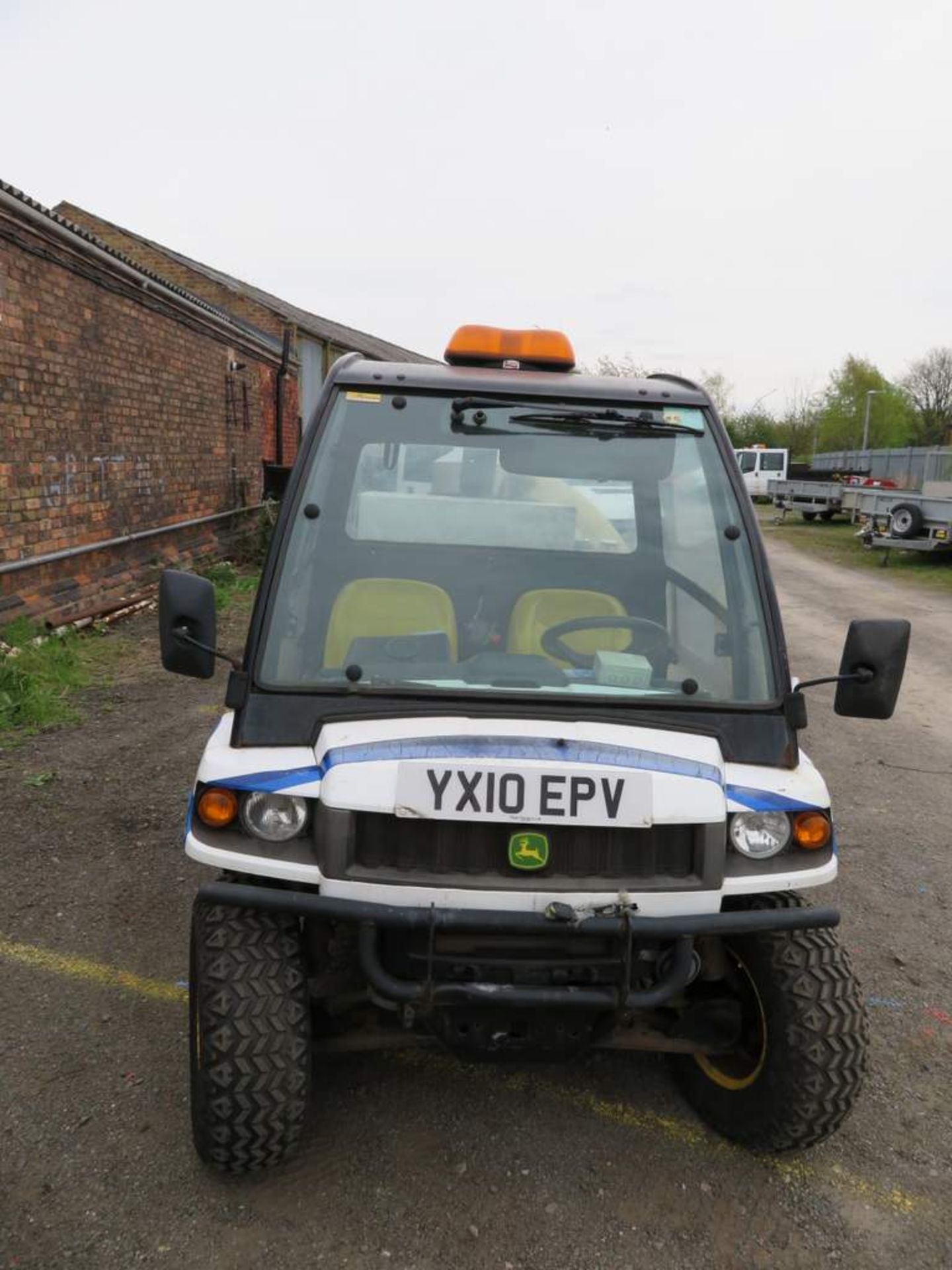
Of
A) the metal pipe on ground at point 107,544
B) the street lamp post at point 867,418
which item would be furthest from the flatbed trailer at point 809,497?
the street lamp post at point 867,418

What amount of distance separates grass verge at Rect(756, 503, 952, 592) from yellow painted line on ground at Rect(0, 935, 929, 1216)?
10.4 metres

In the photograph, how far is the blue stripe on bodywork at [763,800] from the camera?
2.35m

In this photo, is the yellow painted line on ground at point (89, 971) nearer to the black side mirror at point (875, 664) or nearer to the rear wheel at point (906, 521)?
the black side mirror at point (875, 664)

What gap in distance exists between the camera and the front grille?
2297mm

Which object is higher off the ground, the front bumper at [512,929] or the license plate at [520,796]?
the license plate at [520,796]

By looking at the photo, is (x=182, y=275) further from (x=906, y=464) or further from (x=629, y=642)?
(x=906, y=464)

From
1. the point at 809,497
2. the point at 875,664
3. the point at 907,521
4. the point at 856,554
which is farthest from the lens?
the point at 809,497

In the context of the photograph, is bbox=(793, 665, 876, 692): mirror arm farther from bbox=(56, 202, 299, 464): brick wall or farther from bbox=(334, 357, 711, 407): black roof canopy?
bbox=(56, 202, 299, 464): brick wall

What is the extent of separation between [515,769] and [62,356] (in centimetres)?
759

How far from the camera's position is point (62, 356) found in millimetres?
8328

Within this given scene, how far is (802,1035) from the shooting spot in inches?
96.2

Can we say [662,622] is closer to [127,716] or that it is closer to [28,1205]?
[28,1205]

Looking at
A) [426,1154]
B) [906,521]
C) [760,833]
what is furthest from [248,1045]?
[906,521]

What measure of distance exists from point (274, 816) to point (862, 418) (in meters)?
64.9
